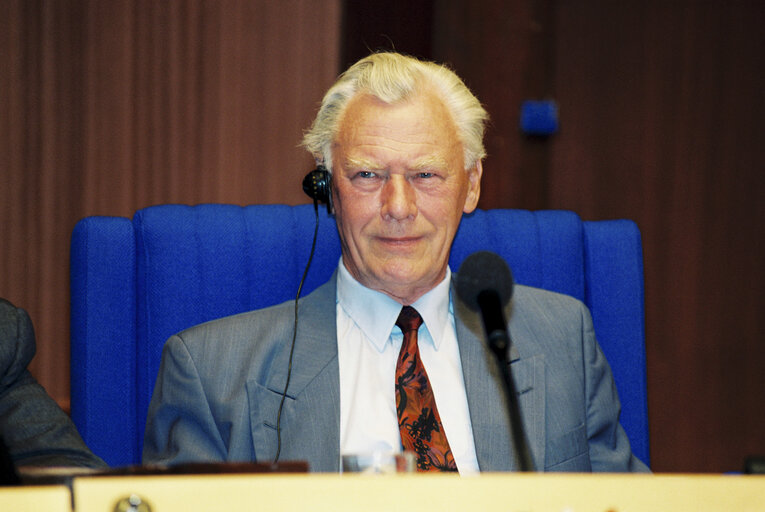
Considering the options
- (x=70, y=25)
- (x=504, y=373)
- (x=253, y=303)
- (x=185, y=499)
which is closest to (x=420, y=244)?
(x=253, y=303)

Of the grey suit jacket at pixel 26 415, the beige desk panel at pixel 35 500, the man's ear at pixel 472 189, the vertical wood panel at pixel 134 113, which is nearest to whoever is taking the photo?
the beige desk panel at pixel 35 500

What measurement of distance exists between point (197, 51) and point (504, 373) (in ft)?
10.0

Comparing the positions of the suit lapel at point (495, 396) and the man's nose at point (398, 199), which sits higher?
the man's nose at point (398, 199)

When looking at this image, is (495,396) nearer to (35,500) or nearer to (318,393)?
(318,393)

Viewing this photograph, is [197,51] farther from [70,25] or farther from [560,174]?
[560,174]

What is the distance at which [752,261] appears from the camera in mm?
3559

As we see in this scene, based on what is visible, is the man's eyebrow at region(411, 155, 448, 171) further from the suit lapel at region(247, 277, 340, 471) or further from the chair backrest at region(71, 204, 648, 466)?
the suit lapel at region(247, 277, 340, 471)

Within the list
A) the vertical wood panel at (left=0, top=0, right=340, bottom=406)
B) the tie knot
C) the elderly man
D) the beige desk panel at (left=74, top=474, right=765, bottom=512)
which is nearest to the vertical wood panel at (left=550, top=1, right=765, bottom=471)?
the vertical wood panel at (left=0, top=0, right=340, bottom=406)

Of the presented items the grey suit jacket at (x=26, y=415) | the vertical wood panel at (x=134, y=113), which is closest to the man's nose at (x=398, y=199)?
the grey suit jacket at (x=26, y=415)

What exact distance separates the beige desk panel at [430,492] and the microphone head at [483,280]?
319mm

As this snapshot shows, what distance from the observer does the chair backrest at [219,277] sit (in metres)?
1.54

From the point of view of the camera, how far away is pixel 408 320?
1.56 meters

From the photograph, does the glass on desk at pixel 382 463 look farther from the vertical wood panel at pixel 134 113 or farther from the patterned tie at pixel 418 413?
the vertical wood panel at pixel 134 113

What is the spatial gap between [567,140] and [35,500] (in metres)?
3.18
